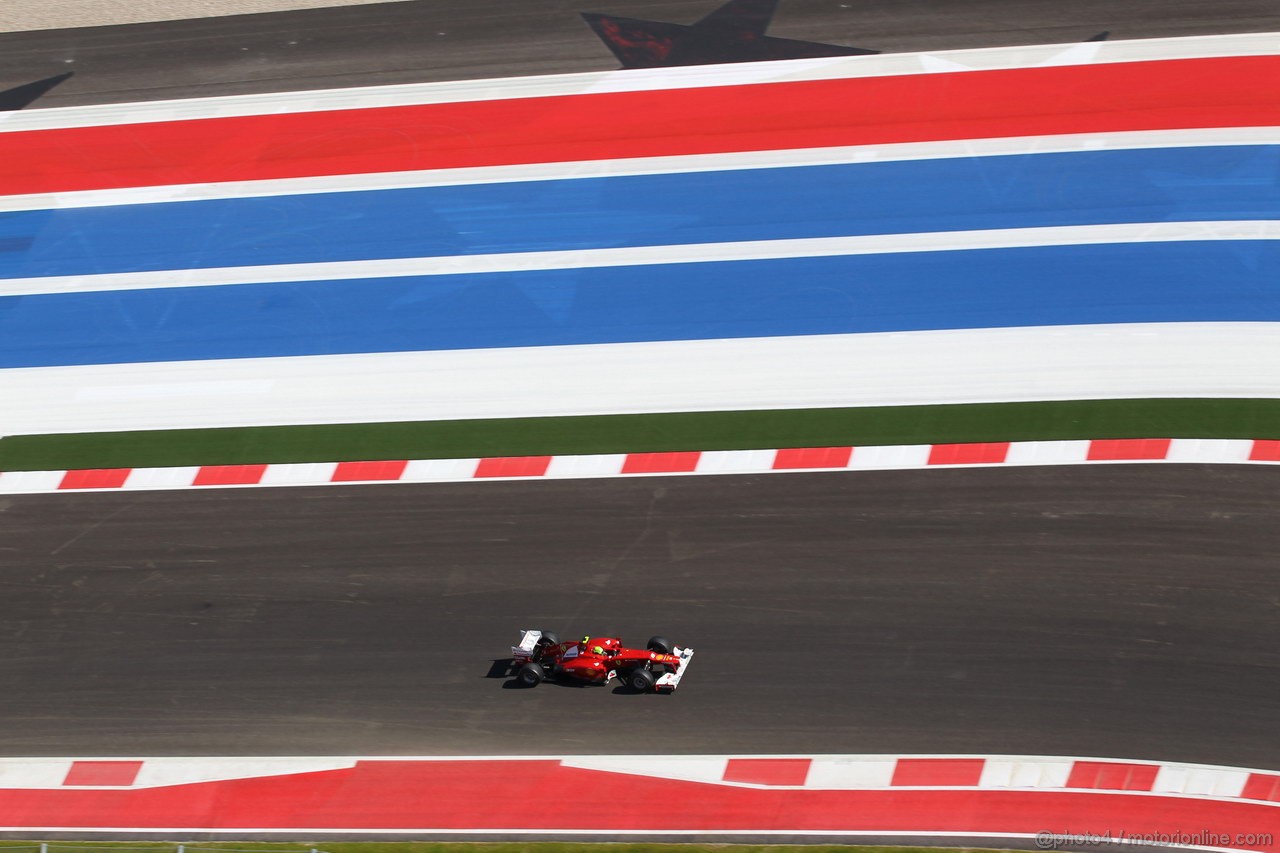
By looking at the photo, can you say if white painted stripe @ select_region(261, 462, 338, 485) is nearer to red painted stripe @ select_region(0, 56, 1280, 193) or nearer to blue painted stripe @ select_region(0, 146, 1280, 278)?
blue painted stripe @ select_region(0, 146, 1280, 278)

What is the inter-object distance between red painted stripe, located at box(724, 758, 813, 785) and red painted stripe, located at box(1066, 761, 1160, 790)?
3.34m

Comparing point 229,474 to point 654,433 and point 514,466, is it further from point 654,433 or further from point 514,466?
point 654,433

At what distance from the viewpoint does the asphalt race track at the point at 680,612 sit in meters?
18.5

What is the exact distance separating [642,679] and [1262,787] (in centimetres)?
789

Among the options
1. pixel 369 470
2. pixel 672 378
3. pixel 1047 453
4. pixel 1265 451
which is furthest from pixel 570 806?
pixel 1265 451

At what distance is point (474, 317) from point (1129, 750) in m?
13.7

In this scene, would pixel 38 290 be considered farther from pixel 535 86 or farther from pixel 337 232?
pixel 535 86

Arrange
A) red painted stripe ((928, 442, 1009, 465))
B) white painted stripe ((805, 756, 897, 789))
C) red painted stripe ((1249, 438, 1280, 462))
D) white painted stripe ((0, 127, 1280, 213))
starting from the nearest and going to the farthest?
white painted stripe ((805, 756, 897, 789)) < red painted stripe ((1249, 438, 1280, 462)) < red painted stripe ((928, 442, 1009, 465)) < white painted stripe ((0, 127, 1280, 213))

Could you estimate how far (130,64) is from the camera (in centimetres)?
3241

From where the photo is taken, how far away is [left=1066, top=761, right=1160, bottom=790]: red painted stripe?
1734cm

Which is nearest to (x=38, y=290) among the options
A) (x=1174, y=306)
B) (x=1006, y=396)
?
(x=1006, y=396)

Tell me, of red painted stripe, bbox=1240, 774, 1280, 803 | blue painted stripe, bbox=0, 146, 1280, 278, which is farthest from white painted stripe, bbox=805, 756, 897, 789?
blue painted stripe, bbox=0, 146, 1280, 278

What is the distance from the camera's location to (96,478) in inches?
933

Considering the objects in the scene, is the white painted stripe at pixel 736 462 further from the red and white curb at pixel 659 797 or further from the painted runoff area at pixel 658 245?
the red and white curb at pixel 659 797
